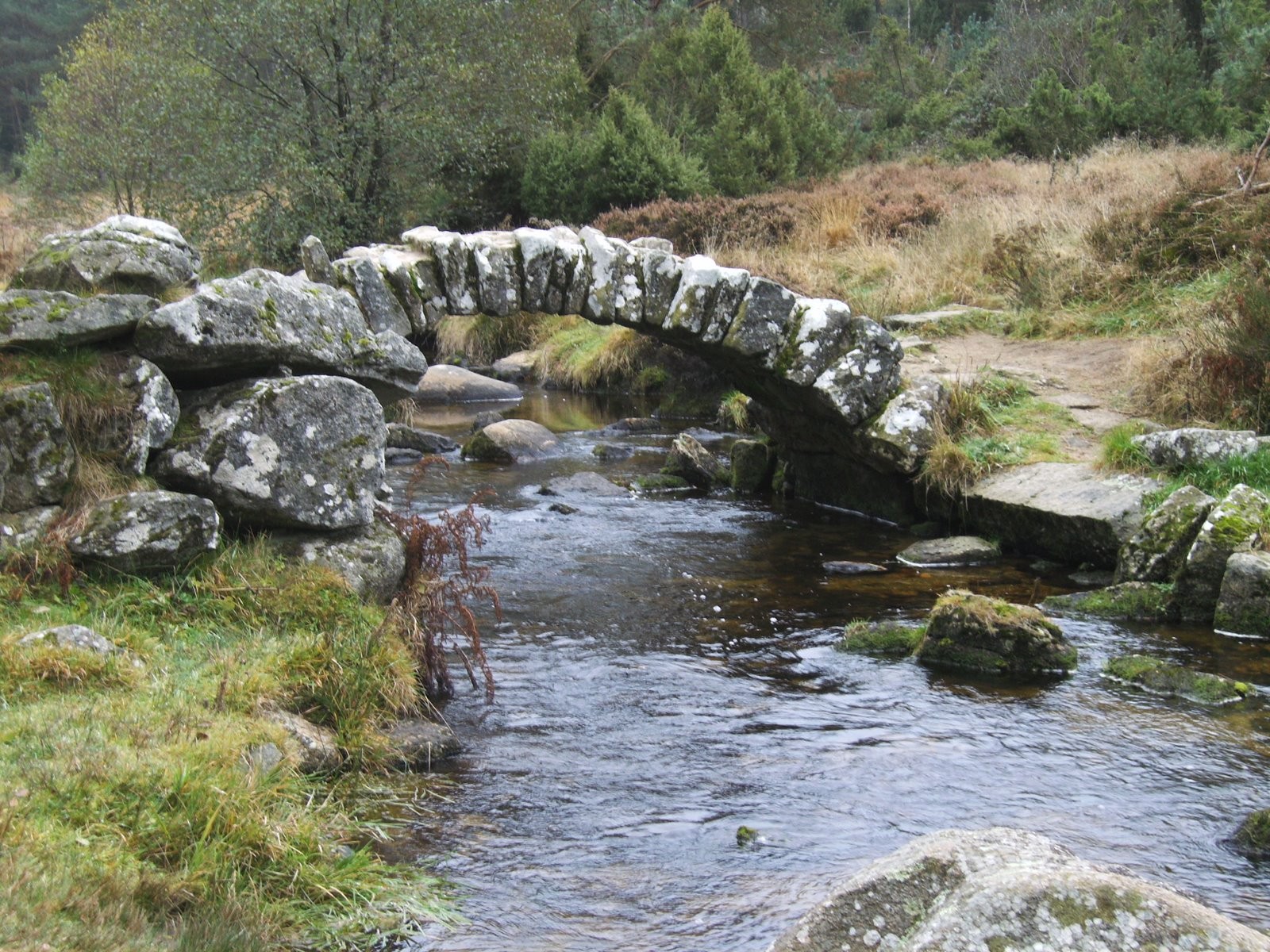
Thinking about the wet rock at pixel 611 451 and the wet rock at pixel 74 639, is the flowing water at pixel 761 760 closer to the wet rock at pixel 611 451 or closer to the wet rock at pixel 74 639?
the wet rock at pixel 74 639

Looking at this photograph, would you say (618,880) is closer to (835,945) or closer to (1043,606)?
(835,945)

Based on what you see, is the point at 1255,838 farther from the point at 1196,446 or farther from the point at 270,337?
the point at 270,337

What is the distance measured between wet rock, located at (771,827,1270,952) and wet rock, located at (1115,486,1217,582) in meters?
5.56

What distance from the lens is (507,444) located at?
14547mm

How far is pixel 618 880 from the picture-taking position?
4469 millimetres

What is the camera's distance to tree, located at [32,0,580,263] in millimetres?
19922

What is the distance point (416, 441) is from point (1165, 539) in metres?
9.75

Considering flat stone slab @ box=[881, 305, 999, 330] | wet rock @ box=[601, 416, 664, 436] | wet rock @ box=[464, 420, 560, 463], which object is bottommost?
wet rock @ box=[464, 420, 560, 463]

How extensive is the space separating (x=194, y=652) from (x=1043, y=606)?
5.68 meters

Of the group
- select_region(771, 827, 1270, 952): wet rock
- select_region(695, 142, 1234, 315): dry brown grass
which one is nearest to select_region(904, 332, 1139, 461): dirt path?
select_region(695, 142, 1234, 315): dry brown grass

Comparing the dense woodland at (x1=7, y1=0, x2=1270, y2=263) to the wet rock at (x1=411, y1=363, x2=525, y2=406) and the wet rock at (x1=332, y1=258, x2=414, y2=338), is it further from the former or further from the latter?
the wet rock at (x1=332, y1=258, x2=414, y2=338)

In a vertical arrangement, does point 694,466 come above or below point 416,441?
above

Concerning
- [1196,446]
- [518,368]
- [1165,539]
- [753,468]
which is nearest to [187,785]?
[1165,539]

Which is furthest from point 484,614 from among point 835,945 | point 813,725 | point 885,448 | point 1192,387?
point 1192,387
